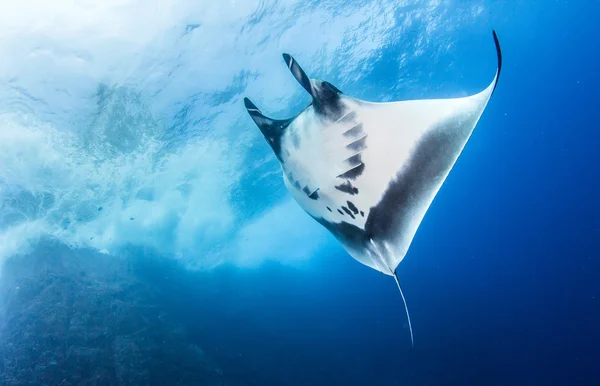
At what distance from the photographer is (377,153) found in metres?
2.66

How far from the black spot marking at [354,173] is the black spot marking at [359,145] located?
0.47ft

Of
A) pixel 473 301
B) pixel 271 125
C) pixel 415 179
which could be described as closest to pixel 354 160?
pixel 415 179

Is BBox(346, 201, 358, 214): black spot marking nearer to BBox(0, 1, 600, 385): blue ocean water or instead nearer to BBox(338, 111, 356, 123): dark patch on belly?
BBox(338, 111, 356, 123): dark patch on belly

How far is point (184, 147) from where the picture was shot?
13188mm

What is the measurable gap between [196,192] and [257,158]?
385 centimetres

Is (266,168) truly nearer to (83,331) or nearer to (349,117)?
(83,331)

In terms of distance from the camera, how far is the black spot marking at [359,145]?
8.77 feet

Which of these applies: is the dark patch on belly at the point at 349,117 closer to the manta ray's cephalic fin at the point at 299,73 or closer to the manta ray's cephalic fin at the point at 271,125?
the manta ray's cephalic fin at the point at 299,73

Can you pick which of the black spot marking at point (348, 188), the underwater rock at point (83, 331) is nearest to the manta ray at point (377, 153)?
the black spot marking at point (348, 188)

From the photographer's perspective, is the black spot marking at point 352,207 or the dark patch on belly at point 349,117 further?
the black spot marking at point 352,207

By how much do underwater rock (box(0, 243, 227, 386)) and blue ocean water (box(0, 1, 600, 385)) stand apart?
3.30 ft

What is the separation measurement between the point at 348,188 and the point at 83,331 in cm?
1395

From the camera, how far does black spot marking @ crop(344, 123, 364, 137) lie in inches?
103

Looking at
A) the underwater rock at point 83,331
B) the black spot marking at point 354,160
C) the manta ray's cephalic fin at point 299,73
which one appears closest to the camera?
the manta ray's cephalic fin at point 299,73
